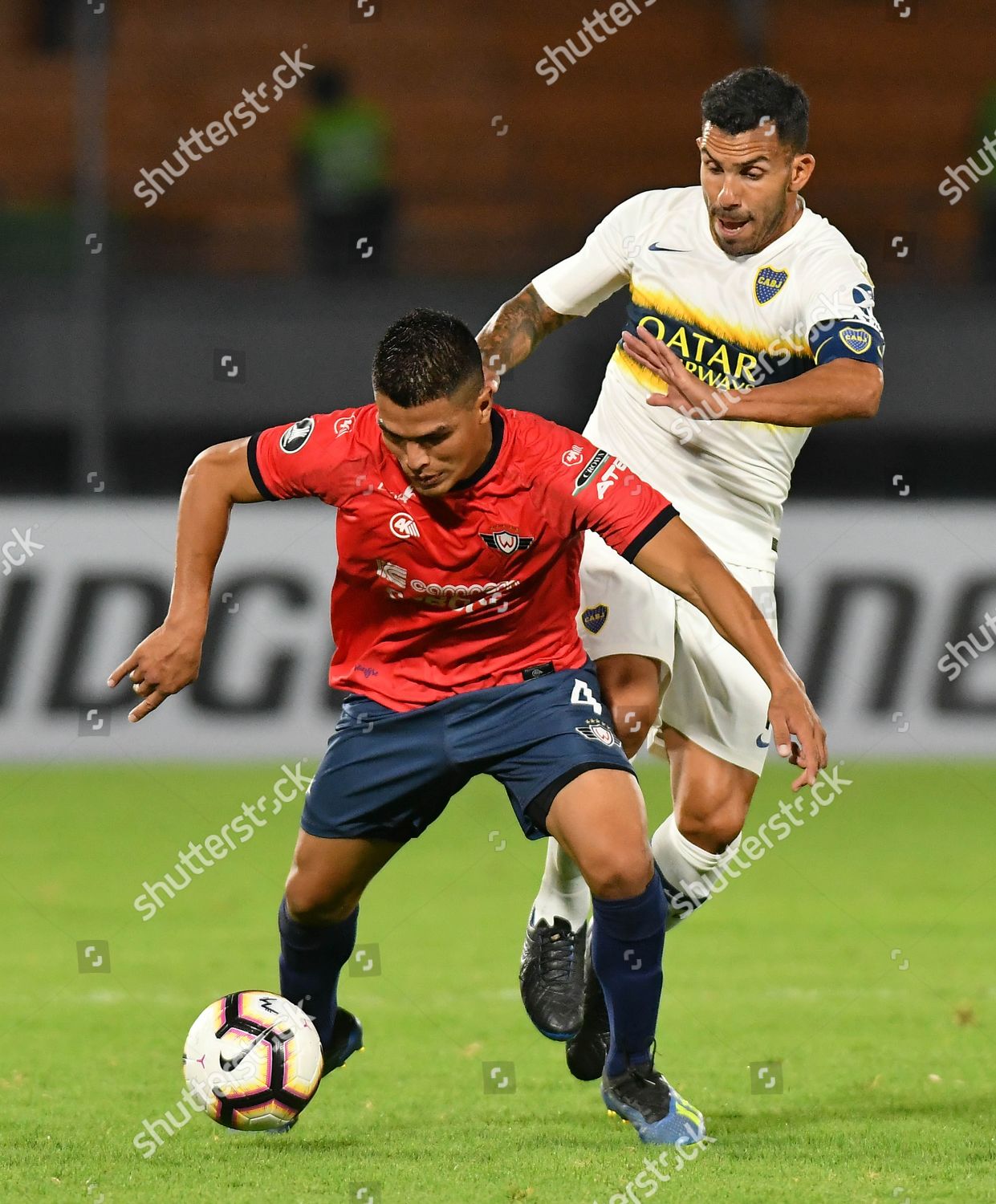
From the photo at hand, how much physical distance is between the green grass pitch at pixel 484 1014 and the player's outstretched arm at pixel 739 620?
102 cm

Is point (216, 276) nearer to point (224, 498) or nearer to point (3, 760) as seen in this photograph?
point (3, 760)

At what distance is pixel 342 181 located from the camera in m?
13.8

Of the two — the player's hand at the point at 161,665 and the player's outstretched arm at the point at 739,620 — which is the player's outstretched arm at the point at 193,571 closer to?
the player's hand at the point at 161,665

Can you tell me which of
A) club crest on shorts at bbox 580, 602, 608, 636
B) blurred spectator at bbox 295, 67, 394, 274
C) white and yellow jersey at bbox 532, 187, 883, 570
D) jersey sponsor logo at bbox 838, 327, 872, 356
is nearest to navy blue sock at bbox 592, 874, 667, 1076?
club crest on shorts at bbox 580, 602, 608, 636

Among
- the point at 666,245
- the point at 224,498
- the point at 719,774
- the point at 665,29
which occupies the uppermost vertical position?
the point at 665,29

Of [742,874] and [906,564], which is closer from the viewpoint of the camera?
[742,874]

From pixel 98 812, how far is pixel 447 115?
810 cm

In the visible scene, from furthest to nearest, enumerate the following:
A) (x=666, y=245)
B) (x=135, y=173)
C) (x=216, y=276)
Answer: (x=135, y=173) → (x=216, y=276) → (x=666, y=245)

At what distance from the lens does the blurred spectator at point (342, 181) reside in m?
13.1

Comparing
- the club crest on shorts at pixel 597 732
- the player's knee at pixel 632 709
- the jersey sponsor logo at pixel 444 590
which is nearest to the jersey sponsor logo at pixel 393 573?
the jersey sponsor logo at pixel 444 590

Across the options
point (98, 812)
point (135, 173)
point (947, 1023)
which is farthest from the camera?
point (135, 173)

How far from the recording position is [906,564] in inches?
454

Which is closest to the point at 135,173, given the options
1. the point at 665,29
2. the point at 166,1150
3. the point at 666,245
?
the point at 665,29

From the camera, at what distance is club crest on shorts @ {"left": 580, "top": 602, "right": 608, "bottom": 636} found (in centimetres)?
549
